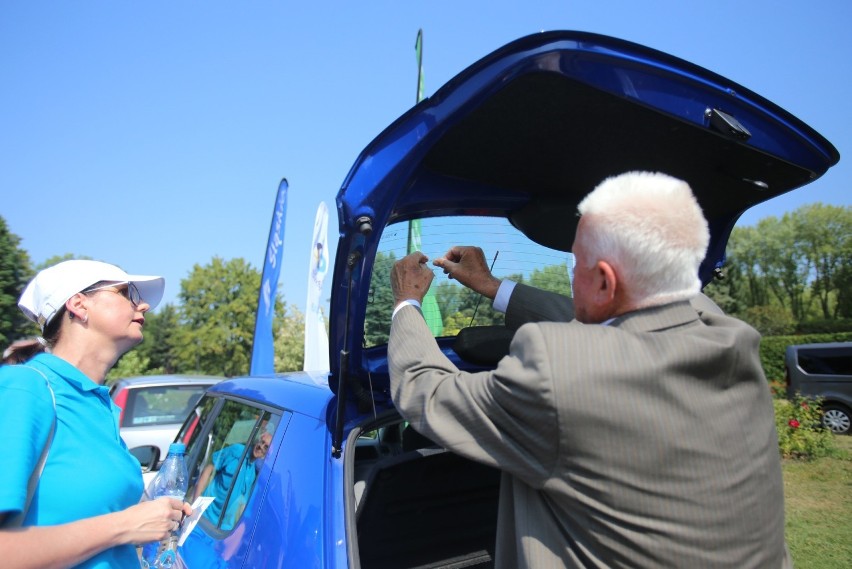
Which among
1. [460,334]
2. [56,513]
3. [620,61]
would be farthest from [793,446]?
[56,513]

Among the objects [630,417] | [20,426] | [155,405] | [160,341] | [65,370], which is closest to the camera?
[630,417]

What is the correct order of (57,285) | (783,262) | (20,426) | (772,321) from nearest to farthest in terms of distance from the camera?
(20,426)
(57,285)
(772,321)
(783,262)

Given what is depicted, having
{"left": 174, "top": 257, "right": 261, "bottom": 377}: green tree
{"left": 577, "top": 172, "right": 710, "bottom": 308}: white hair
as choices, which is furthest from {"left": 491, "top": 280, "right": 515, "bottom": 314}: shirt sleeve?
{"left": 174, "top": 257, "right": 261, "bottom": 377}: green tree

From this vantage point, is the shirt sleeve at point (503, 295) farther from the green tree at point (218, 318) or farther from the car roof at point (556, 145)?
the green tree at point (218, 318)

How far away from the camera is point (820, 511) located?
6.40 meters

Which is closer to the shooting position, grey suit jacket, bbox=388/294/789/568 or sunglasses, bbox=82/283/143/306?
grey suit jacket, bbox=388/294/789/568

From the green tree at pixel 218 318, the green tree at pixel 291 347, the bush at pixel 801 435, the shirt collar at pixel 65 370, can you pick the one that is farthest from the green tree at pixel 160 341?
the shirt collar at pixel 65 370

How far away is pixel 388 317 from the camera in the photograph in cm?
219

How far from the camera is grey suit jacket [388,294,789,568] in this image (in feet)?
3.90

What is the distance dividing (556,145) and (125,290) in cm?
164

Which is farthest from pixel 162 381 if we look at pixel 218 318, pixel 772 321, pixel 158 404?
pixel 772 321

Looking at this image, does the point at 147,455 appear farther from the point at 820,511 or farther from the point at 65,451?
the point at 820,511

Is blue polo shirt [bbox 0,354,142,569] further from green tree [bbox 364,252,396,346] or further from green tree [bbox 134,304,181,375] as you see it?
green tree [bbox 134,304,181,375]

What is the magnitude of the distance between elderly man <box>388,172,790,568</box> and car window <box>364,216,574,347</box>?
2.39 feet
